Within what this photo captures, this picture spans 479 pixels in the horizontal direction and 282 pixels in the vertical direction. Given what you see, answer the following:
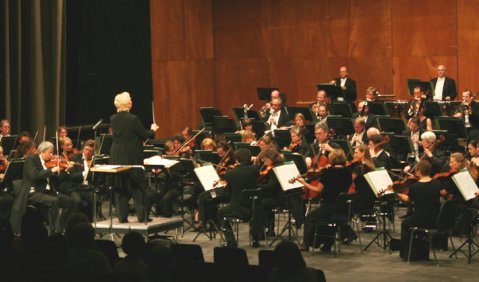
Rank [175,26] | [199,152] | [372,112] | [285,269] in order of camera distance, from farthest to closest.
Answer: [175,26] < [372,112] < [199,152] < [285,269]

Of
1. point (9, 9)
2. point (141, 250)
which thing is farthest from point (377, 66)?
point (141, 250)

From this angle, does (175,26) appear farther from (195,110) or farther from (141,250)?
(141,250)

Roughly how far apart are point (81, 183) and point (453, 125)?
588 centimetres

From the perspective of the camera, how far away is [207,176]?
13367mm

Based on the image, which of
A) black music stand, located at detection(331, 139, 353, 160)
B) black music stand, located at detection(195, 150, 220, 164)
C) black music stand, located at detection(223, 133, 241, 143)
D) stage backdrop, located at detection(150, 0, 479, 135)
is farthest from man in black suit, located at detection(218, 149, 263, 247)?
stage backdrop, located at detection(150, 0, 479, 135)

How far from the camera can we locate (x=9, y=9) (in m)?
19.3

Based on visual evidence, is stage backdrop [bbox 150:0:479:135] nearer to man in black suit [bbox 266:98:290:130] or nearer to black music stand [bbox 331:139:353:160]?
man in black suit [bbox 266:98:290:130]

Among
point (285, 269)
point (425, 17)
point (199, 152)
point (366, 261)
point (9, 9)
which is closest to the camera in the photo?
point (285, 269)

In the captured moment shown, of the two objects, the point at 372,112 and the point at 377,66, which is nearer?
the point at 372,112

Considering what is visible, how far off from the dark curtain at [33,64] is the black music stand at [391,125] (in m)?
6.95

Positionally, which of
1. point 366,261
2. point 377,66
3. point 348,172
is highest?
point 377,66

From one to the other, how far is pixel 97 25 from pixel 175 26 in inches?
81.8

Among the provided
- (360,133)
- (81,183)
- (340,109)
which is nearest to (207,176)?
(81,183)

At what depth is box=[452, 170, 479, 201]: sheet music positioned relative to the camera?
11.8 metres
